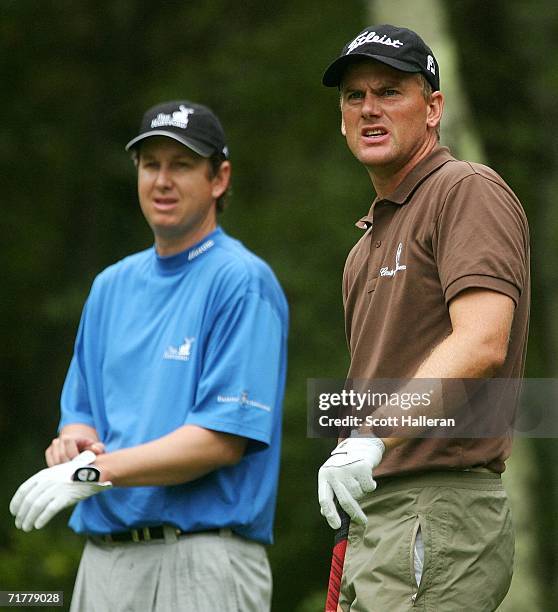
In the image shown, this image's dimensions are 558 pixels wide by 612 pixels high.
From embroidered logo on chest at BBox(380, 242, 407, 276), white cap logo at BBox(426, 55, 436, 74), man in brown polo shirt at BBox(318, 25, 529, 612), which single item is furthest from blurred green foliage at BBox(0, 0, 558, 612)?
embroidered logo on chest at BBox(380, 242, 407, 276)

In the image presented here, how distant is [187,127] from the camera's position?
519cm

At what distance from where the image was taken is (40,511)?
4594 mm

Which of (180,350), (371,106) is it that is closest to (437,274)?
(371,106)

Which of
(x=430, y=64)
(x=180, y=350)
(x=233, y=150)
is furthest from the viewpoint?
(x=233, y=150)

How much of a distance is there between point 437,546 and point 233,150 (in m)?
8.46

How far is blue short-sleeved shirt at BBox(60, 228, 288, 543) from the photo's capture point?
465 centimetres

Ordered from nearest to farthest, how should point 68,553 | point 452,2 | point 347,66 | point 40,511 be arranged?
point 347,66 → point 40,511 → point 68,553 → point 452,2

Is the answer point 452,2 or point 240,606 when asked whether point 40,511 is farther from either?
point 452,2

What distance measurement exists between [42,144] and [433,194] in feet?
26.3

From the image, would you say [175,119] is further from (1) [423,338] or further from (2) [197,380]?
(1) [423,338]

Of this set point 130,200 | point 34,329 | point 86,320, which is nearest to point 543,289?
point 130,200

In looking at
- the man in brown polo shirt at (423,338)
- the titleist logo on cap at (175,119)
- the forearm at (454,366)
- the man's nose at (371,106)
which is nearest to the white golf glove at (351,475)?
the man in brown polo shirt at (423,338)

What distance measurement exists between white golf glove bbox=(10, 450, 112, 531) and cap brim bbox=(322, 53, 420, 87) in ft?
5.40

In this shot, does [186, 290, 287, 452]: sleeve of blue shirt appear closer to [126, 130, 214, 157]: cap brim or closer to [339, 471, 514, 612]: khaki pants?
[126, 130, 214, 157]: cap brim
